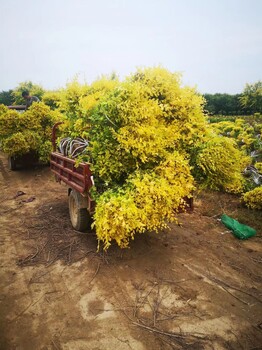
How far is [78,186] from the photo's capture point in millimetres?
4465

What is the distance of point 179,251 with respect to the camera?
15.4 ft

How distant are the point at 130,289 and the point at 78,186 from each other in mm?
1851

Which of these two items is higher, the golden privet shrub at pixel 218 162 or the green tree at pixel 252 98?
the green tree at pixel 252 98

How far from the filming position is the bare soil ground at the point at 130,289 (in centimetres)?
290

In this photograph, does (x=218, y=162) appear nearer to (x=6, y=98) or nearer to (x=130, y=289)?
(x=130, y=289)

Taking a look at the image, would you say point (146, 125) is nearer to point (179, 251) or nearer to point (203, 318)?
point (179, 251)

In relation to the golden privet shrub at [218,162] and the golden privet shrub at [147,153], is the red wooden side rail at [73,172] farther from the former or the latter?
the golden privet shrub at [218,162]

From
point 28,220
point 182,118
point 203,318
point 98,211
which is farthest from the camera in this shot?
point 28,220

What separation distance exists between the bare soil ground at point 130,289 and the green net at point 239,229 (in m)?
0.11

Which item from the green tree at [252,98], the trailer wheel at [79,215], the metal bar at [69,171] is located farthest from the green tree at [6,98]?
the green tree at [252,98]

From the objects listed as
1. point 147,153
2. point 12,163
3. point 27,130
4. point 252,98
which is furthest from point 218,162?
point 252,98

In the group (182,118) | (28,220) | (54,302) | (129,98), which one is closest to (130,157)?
(129,98)

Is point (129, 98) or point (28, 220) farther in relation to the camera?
point (28, 220)

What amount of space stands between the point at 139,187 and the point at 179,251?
1767mm
